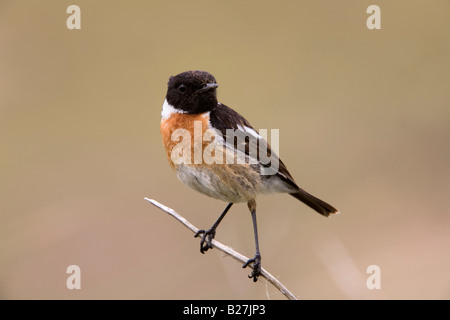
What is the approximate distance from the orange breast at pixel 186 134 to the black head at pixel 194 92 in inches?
2.6

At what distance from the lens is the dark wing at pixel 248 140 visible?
470 centimetres

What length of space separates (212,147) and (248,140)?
1.21 ft

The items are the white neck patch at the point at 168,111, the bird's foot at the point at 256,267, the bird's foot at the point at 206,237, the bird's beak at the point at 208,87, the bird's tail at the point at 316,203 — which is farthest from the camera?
the bird's tail at the point at 316,203

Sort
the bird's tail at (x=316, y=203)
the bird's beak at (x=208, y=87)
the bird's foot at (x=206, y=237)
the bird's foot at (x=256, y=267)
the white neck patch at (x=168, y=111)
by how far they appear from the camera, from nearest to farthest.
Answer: the bird's beak at (x=208, y=87)
the bird's foot at (x=256, y=267)
the white neck patch at (x=168, y=111)
the bird's foot at (x=206, y=237)
the bird's tail at (x=316, y=203)

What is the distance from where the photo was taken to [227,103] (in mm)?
8281

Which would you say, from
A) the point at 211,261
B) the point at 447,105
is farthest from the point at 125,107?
the point at 447,105

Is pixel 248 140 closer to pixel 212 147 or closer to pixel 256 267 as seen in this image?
pixel 212 147

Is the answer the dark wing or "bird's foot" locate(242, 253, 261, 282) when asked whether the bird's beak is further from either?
"bird's foot" locate(242, 253, 261, 282)

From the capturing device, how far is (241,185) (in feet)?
15.4

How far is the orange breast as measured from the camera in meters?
4.57

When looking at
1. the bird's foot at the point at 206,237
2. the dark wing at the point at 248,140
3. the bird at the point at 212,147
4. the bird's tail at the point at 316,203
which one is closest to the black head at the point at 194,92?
the bird at the point at 212,147

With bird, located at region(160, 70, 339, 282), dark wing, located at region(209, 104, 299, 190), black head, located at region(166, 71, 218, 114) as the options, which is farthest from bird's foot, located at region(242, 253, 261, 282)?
black head, located at region(166, 71, 218, 114)

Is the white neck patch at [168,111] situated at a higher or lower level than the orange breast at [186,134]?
higher

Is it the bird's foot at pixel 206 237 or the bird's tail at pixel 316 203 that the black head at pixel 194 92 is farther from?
the bird's tail at pixel 316 203
